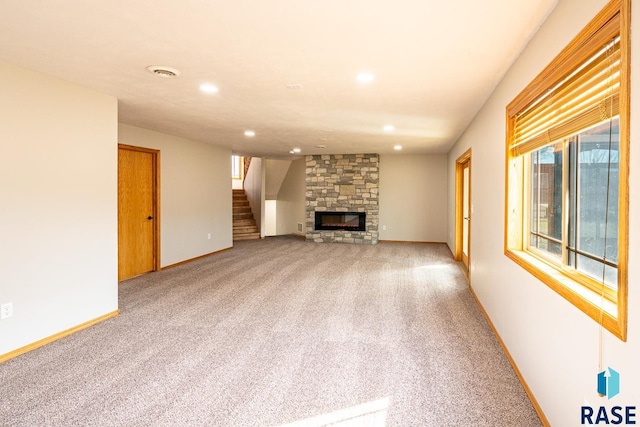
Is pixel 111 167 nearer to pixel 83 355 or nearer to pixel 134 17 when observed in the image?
pixel 83 355

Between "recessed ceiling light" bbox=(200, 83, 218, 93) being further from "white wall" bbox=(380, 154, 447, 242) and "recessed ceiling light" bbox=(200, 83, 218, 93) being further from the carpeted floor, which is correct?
"white wall" bbox=(380, 154, 447, 242)

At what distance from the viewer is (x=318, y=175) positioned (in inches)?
372

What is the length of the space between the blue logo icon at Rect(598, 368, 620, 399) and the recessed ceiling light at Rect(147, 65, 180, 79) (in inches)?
129

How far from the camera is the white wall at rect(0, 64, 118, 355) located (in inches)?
114

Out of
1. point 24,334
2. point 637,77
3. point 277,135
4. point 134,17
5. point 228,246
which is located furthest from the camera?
point 228,246

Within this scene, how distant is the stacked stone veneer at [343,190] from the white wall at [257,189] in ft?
4.99

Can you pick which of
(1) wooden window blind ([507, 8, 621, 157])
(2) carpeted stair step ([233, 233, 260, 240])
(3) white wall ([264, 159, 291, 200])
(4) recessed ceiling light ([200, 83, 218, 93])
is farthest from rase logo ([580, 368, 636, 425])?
(3) white wall ([264, 159, 291, 200])

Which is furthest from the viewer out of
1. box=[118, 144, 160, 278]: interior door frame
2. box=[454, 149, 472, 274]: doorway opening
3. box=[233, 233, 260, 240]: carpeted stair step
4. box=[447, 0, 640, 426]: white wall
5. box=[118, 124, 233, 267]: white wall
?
box=[233, 233, 260, 240]: carpeted stair step

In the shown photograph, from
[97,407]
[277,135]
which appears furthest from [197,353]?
[277,135]

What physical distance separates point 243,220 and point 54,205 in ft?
24.4

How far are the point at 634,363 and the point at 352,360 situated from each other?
6.15ft

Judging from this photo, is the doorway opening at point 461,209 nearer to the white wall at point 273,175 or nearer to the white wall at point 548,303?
the white wall at point 548,303

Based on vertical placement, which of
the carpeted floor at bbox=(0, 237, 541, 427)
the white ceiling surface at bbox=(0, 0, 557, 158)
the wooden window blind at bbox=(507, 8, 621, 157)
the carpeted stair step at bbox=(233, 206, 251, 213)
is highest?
the white ceiling surface at bbox=(0, 0, 557, 158)

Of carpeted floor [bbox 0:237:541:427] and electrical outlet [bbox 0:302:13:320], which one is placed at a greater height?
electrical outlet [bbox 0:302:13:320]
